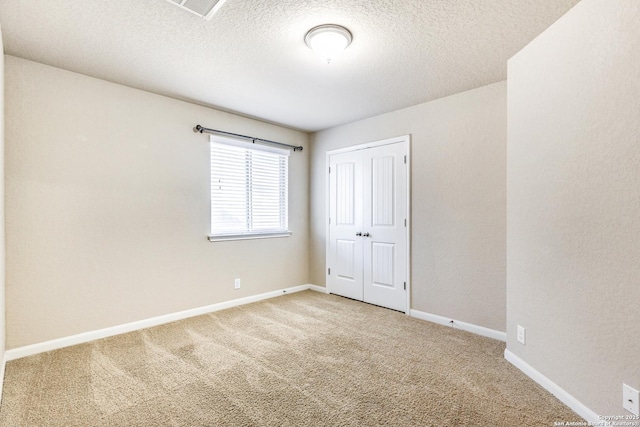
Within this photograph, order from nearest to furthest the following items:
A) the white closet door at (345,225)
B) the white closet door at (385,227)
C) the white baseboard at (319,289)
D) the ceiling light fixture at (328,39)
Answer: the ceiling light fixture at (328,39) < the white closet door at (385,227) < the white closet door at (345,225) < the white baseboard at (319,289)

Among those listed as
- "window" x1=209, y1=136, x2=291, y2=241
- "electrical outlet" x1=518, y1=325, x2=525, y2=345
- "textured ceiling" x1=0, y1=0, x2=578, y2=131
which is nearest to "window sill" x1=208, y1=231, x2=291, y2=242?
"window" x1=209, y1=136, x2=291, y2=241

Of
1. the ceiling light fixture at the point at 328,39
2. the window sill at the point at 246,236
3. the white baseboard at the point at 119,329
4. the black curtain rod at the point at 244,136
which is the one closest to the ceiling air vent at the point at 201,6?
the ceiling light fixture at the point at 328,39

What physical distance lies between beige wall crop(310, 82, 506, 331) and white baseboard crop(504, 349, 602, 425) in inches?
23.2

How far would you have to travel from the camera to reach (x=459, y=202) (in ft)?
10.7

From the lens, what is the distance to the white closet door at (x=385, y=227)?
3.78 metres

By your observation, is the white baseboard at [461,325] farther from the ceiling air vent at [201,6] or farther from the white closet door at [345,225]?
the ceiling air vent at [201,6]

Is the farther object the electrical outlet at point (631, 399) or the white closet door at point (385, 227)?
the white closet door at point (385, 227)

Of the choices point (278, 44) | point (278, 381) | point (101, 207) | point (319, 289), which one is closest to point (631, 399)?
point (278, 381)

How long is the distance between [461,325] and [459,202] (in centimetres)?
133

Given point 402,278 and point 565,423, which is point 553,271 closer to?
point 565,423

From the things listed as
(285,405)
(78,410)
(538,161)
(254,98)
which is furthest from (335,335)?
(254,98)

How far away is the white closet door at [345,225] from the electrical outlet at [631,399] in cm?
287

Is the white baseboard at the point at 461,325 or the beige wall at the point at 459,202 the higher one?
the beige wall at the point at 459,202

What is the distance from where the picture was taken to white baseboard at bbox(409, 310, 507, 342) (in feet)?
9.71
